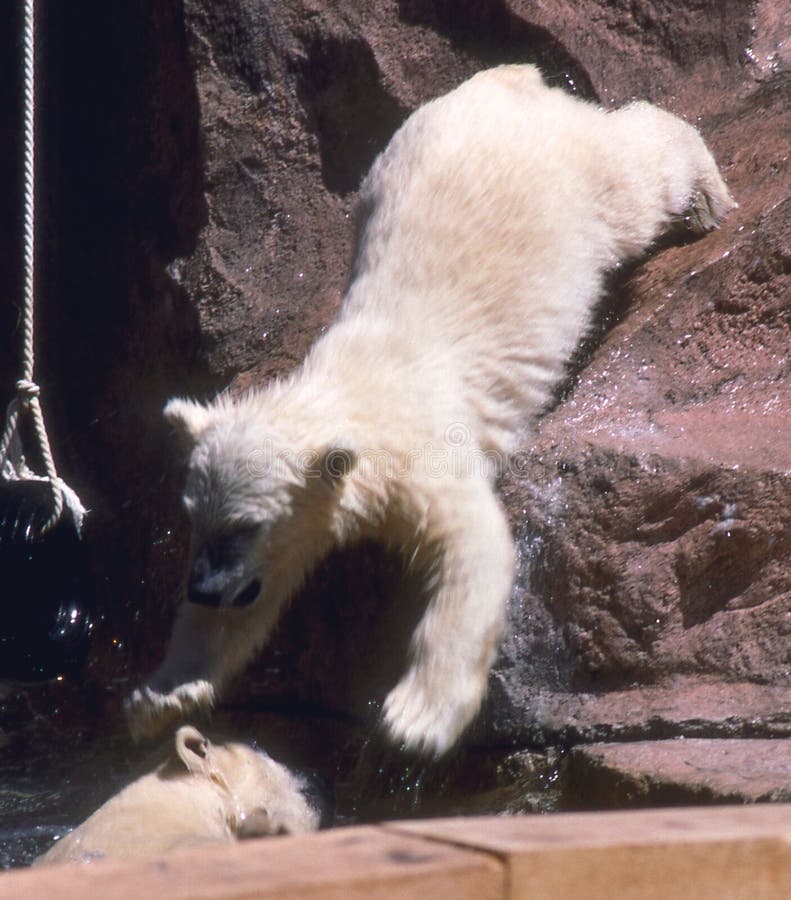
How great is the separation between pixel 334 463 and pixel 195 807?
974mm

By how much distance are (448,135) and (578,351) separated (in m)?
0.87

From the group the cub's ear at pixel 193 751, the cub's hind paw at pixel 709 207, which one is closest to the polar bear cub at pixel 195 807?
the cub's ear at pixel 193 751

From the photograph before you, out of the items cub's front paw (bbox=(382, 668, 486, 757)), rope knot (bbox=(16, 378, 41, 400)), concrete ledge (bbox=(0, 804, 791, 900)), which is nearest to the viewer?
concrete ledge (bbox=(0, 804, 791, 900))

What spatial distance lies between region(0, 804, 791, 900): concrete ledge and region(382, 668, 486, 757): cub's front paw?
1743mm

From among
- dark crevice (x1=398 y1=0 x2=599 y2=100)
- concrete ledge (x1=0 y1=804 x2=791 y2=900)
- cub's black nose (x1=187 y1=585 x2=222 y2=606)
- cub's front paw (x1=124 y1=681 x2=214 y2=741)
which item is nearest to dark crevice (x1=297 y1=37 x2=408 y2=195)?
dark crevice (x1=398 y1=0 x2=599 y2=100)

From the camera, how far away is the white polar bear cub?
3.28m

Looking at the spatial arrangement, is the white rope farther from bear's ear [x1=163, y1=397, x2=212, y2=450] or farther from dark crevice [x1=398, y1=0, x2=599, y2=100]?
dark crevice [x1=398, y1=0, x2=599, y2=100]

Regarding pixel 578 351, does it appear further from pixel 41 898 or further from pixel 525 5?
pixel 41 898

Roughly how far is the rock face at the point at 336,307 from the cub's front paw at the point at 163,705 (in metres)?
0.61

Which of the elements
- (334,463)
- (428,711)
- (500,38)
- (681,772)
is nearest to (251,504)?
(334,463)

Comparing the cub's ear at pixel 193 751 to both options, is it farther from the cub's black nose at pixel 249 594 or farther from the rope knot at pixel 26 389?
the rope knot at pixel 26 389

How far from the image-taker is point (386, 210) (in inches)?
159

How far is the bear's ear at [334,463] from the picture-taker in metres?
3.26

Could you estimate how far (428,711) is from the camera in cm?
313
